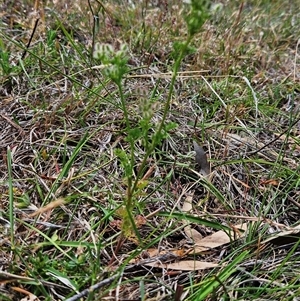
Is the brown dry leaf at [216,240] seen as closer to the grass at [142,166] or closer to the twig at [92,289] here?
the grass at [142,166]

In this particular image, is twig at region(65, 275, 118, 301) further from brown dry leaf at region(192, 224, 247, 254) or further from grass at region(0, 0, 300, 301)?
brown dry leaf at region(192, 224, 247, 254)


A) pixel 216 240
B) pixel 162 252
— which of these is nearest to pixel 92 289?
pixel 162 252

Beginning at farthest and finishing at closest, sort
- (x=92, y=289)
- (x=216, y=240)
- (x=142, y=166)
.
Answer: (x=216, y=240) → (x=142, y=166) → (x=92, y=289)

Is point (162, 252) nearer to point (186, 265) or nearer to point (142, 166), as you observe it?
point (186, 265)

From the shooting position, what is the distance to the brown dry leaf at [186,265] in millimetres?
995

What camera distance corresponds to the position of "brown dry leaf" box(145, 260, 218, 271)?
99 centimetres

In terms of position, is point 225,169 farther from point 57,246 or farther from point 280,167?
point 57,246

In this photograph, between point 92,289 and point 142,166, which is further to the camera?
point 142,166

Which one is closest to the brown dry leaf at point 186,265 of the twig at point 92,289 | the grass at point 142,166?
the grass at point 142,166

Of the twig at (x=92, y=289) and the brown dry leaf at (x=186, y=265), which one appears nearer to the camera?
the twig at (x=92, y=289)

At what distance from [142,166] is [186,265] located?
256mm

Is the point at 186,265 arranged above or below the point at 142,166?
below

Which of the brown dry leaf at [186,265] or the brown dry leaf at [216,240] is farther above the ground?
the brown dry leaf at [216,240]

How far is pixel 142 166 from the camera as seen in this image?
0.95 m
